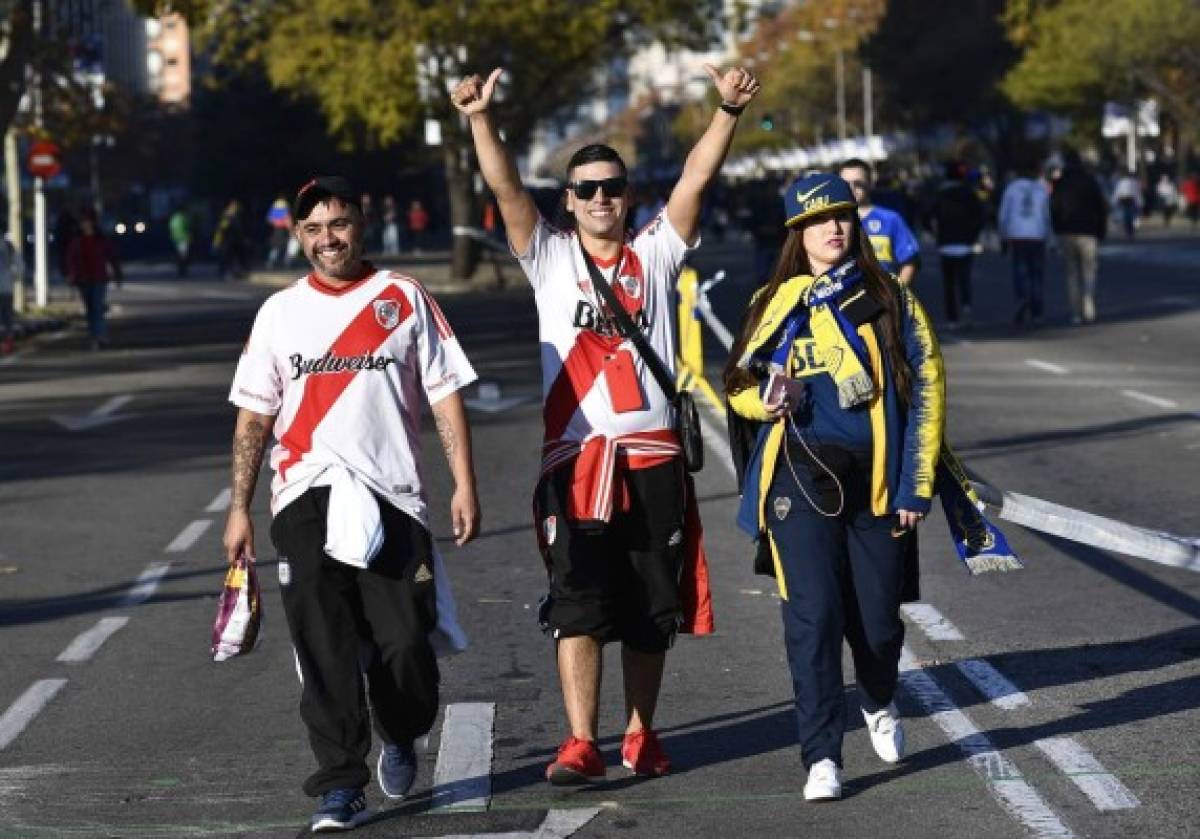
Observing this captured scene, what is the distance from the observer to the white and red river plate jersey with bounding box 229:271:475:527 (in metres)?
7.23

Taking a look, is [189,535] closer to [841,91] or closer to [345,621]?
[345,621]

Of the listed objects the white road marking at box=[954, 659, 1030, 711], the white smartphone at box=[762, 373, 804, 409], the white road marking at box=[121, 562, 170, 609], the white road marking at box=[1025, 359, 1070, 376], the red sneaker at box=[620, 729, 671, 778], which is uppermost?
the white smartphone at box=[762, 373, 804, 409]

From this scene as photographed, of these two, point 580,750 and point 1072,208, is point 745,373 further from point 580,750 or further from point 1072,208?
point 1072,208

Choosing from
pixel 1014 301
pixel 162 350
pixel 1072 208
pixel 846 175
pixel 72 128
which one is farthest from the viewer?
pixel 72 128

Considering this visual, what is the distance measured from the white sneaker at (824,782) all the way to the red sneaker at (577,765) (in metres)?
0.62

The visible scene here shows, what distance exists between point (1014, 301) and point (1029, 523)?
2977cm

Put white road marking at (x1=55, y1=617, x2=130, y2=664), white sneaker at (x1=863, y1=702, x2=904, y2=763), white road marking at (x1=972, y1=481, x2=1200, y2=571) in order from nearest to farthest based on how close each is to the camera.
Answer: white sneaker at (x1=863, y1=702, x2=904, y2=763)
white road marking at (x1=972, y1=481, x2=1200, y2=571)
white road marking at (x1=55, y1=617, x2=130, y2=664)

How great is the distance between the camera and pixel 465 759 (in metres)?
8.26

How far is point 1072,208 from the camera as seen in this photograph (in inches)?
1194

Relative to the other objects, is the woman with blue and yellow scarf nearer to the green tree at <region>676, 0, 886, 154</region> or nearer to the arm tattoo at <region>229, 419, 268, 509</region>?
the arm tattoo at <region>229, 419, 268, 509</region>

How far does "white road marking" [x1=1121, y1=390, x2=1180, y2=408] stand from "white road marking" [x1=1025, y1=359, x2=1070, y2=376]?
7.01 feet

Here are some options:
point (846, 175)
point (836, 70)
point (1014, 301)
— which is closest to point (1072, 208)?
point (1014, 301)

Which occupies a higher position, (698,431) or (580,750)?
(698,431)

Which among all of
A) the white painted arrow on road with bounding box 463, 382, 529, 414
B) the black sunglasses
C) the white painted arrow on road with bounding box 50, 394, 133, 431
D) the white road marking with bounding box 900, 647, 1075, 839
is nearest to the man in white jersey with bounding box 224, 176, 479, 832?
the black sunglasses
